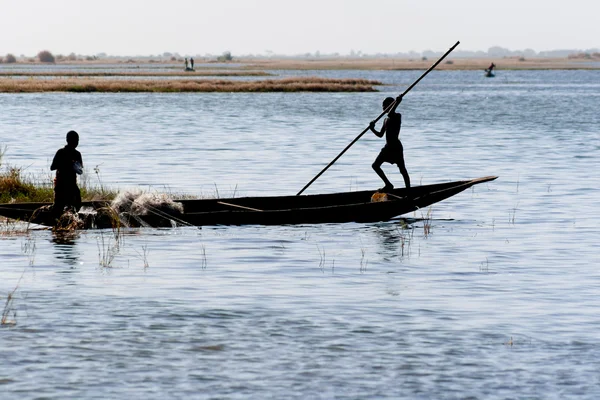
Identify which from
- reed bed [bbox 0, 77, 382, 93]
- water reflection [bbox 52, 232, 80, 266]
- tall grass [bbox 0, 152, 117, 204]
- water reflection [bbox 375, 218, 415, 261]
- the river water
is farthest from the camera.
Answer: reed bed [bbox 0, 77, 382, 93]

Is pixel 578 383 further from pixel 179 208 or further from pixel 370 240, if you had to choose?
pixel 179 208

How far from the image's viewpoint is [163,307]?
13.4m

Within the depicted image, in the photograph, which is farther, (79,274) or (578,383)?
(79,274)

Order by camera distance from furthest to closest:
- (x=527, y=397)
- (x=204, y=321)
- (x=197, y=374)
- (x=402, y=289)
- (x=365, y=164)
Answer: (x=365, y=164), (x=402, y=289), (x=204, y=321), (x=197, y=374), (x=527, y=397)

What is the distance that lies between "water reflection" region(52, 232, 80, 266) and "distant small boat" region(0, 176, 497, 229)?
273mm

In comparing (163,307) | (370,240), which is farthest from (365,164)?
(163,307)

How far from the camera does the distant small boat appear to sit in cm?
1908

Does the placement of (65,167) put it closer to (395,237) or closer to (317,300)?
(395,237)

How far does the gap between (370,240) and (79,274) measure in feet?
18.1

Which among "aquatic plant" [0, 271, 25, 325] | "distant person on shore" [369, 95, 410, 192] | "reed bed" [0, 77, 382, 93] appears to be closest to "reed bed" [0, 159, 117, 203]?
"distant person on shore" [369, 95, 410, 192]

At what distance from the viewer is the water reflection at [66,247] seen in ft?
55.1

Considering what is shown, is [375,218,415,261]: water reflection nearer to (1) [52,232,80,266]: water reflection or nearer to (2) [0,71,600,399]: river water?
(2) [0,71,600,399]: river water

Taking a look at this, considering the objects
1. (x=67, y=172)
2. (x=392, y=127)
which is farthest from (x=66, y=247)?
(x=392, y=127)

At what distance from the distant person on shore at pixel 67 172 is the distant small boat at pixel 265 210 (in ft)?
1.37
